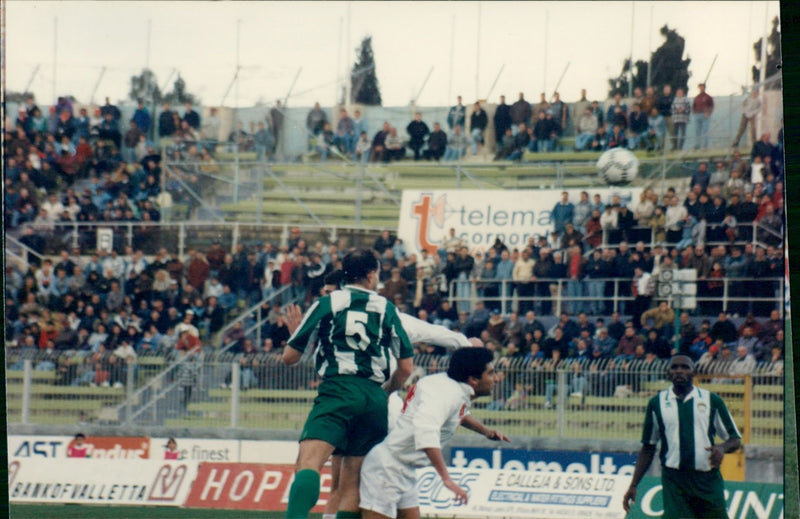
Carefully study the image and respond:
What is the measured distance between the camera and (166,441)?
10969 mm

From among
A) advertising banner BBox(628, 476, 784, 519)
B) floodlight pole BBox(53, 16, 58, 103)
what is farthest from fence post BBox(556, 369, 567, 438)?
floodlight pole BBox(53, 16, 58, 103)

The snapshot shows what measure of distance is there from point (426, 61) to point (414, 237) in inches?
92.4

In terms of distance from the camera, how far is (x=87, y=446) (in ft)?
36.0

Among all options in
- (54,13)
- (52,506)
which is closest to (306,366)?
(52,506)

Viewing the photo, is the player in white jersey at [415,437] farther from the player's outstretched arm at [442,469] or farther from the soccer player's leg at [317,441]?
the soccer player's leg at [317,441]

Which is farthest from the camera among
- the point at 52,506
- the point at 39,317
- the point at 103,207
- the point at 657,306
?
the point at 103,207

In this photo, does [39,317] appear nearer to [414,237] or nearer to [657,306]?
[414,237]

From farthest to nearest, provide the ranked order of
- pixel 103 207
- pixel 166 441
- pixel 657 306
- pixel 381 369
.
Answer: pixel 103 207 < pixel 657 306 < pixel 166 441 < pixel 381 369

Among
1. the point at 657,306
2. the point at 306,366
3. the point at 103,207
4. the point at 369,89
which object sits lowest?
the point at 306,366

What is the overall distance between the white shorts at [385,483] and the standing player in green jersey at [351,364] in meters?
0.06

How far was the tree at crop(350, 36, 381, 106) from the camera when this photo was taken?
13.6 meters

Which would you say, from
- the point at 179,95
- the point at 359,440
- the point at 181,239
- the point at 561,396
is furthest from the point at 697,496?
the point at 179,95

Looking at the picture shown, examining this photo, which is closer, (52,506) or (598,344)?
(52,506)

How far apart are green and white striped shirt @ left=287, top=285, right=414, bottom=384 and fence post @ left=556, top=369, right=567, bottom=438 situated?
5.54 meters
